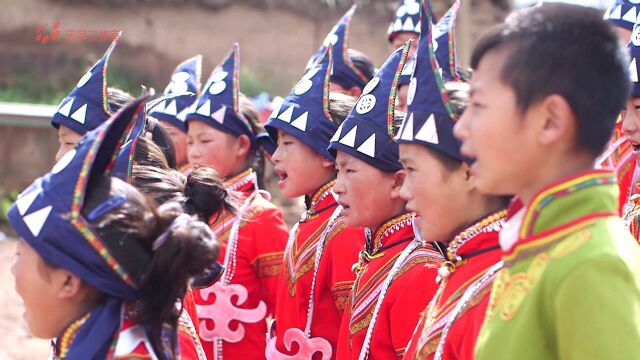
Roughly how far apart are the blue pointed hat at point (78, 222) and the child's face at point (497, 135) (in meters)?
0.83

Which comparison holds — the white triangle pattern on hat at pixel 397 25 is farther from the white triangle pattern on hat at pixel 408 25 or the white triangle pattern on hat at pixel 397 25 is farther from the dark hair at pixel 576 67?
the dark hair at pixel 576 67

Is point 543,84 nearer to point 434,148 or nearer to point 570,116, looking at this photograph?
point 570,116

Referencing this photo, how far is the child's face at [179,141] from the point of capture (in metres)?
5.42

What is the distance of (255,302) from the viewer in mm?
4426

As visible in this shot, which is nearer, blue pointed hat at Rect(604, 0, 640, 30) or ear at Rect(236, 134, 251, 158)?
blue pointed hat at Rect(604, 0, 640, 30)

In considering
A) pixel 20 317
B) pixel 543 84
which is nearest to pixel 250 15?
pixel 20 317

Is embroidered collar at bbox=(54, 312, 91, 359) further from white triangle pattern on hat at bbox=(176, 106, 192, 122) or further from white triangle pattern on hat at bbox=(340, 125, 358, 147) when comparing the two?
white triangle pattern on hat at bbox=(176, 106, 192, 122)

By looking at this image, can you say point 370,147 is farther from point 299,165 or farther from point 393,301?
point 299,165

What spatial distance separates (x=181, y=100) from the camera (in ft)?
17.8

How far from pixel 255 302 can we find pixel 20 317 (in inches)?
133

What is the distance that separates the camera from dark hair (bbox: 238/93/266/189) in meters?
4.97

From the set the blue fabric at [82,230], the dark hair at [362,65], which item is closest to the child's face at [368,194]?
the blue fabric at [82,230]

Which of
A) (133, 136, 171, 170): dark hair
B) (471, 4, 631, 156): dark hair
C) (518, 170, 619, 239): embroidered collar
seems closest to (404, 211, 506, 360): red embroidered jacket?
(518, 170, 619, 239): embroidered collar

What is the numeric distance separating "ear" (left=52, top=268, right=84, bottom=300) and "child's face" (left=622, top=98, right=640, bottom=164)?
2.16 meters
